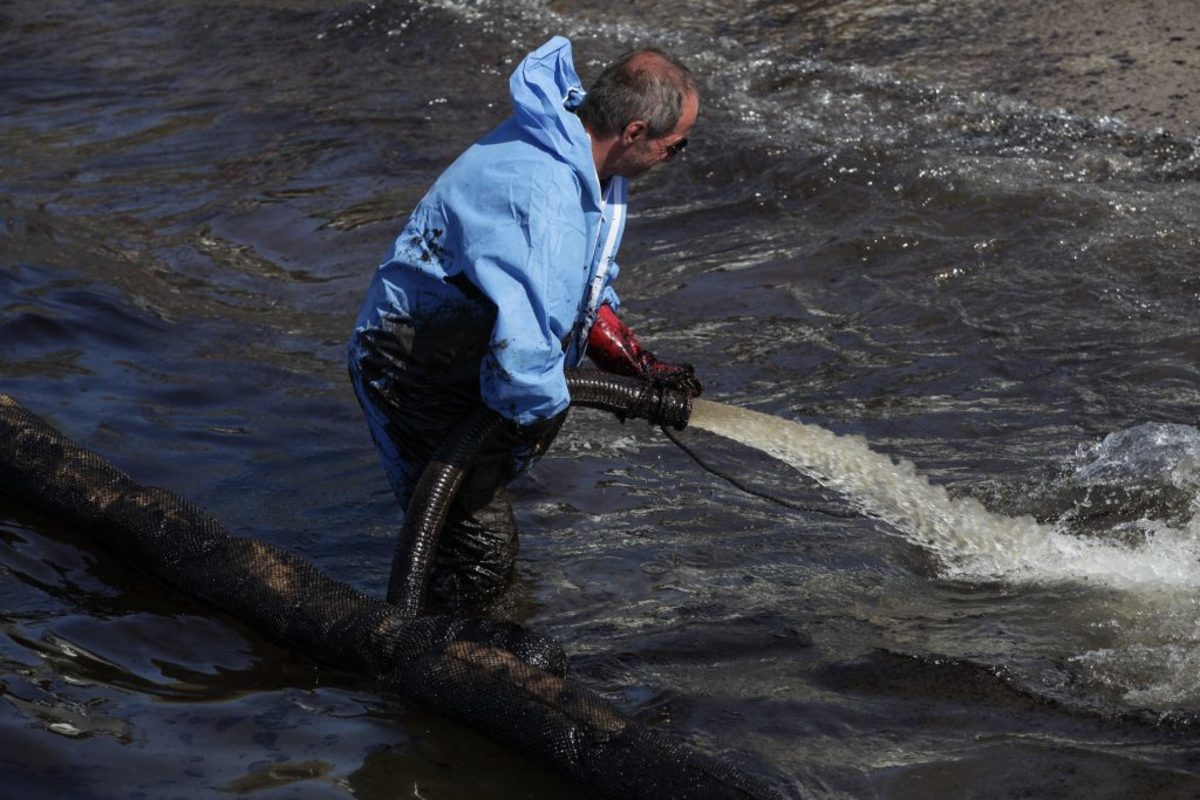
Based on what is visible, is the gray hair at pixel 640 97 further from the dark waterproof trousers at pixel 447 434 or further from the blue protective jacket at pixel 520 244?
the dark waterproof trousers at pixel 447 434

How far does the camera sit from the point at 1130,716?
4.89 meters

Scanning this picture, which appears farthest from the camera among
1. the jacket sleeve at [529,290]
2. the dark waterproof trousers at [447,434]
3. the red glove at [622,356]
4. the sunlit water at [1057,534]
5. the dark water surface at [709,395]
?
the red glove at [622,356]

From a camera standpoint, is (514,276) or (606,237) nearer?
(514,276)

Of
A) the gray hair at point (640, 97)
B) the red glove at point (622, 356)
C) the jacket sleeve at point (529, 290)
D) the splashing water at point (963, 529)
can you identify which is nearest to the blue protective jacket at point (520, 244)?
the jacket sleeve at point (529, 290)

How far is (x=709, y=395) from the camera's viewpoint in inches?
311

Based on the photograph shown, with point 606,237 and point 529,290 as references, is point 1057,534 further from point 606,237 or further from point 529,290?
point 529,290

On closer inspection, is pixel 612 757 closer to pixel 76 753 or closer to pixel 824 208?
pixel 76 753

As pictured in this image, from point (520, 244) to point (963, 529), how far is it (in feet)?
8.24

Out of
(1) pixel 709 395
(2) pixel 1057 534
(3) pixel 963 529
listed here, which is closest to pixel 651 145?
(3) pixel 963 529

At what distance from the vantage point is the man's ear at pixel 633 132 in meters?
4.91

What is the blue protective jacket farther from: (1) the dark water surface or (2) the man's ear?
(1) the dark water surface

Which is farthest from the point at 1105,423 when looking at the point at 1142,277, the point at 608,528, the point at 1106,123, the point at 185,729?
the point at 185,729

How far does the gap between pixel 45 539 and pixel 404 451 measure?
153 centimetres

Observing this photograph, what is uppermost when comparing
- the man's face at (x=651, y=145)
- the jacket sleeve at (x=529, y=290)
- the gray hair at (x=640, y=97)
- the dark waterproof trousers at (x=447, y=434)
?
the gray hair at (x=640, y=97)
